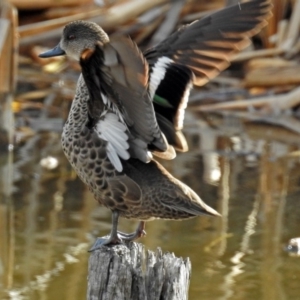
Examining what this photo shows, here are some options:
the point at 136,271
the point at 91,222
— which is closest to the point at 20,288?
the point at 91,222

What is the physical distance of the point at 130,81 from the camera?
337 centimetres

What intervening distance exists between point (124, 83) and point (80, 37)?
574mm

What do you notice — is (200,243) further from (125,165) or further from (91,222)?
(125,165)

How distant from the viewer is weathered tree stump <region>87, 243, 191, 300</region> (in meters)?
3.32

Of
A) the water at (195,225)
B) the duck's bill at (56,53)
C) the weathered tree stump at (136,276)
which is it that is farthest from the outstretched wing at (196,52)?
the water at (195,225)

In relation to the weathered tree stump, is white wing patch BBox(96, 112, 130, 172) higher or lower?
higher

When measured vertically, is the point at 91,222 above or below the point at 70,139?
below

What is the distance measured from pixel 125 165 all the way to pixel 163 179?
7.3 inches

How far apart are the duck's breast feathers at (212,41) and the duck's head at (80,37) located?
32 cm

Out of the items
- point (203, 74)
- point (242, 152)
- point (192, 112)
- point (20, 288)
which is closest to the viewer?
point (203, 74)

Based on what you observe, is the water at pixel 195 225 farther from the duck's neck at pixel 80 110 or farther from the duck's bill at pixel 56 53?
the duck's bill at pixel 56 53

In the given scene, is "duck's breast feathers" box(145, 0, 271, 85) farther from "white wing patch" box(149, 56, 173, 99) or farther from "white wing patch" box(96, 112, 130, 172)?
"white wing patch" box(96, 112, 130, 172)

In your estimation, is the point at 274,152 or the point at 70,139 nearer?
the point at 70,139

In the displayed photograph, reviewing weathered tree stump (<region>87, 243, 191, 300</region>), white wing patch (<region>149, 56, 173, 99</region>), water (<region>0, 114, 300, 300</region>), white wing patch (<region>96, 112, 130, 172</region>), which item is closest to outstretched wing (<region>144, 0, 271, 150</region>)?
white wing patch (<region>149, 56, 173, 99</region>)
